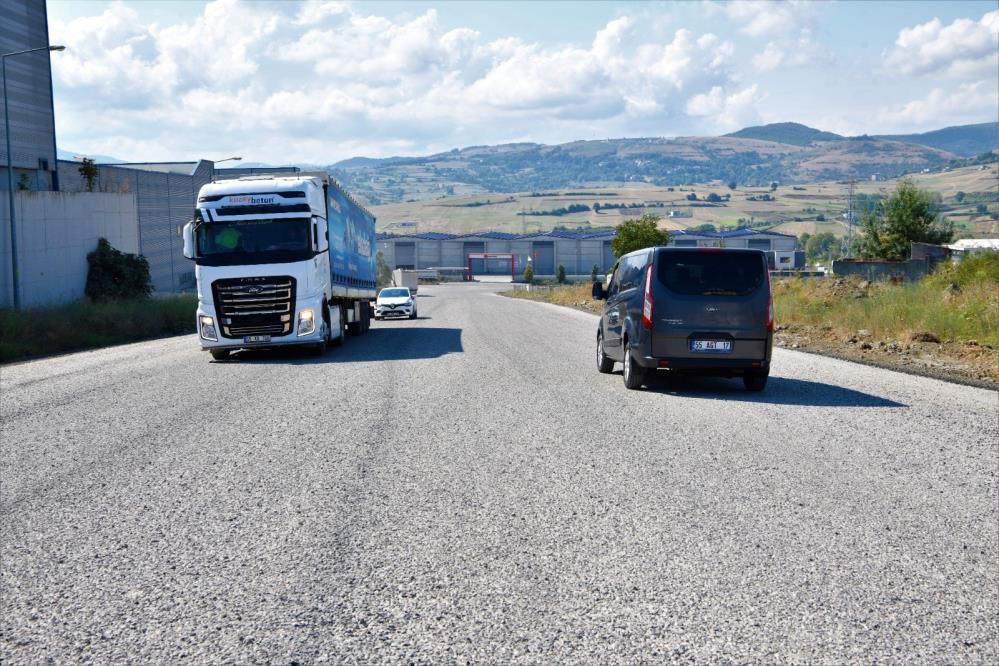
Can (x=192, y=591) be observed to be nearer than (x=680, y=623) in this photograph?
No

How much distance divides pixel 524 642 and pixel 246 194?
Result: 55.7ft

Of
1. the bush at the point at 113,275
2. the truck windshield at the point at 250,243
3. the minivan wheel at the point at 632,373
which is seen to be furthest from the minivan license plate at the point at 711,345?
the bush at the point at 113,275

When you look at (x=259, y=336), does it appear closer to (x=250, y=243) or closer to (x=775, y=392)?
(x=250, y=243)

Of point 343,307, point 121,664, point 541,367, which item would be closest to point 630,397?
point 541,367

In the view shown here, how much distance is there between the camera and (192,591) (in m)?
5.33

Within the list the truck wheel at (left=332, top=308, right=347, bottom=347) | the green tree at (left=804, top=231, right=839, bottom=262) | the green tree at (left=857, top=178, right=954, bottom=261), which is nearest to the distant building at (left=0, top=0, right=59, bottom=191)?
the truck wheel at (left=332, top=308, right=347, bottom=347)

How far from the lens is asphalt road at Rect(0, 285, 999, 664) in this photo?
15.5 ft

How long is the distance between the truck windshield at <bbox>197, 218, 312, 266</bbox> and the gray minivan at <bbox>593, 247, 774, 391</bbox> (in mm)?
8649

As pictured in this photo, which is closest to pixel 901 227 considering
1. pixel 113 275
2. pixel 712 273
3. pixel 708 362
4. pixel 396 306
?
pixel 396 306

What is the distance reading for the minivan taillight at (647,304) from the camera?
13.8 metres

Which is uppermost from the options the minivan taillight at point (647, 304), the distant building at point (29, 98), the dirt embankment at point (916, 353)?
the distant building at point (29, 98)

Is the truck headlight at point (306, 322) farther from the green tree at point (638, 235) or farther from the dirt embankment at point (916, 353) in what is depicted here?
the green tree at point (638, 235)

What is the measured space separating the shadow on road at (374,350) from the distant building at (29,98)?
30.6 metres

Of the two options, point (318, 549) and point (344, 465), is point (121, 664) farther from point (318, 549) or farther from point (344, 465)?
point (344, 465)
